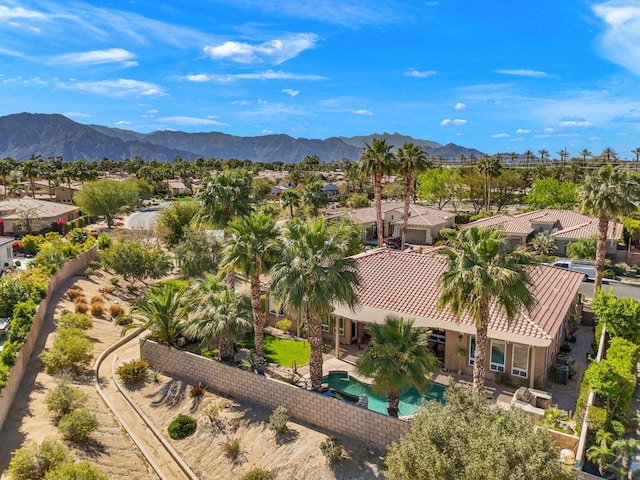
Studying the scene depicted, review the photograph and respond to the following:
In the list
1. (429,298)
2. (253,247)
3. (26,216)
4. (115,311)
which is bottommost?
(115,311)

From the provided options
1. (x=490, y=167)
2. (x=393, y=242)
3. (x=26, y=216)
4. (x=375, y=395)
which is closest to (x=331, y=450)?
(x=375, y=395)

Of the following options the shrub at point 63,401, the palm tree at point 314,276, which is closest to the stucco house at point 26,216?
the shrub at point 63,401

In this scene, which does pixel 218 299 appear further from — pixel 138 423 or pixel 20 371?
pixel 20 371

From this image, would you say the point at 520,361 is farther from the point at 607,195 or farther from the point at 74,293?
the point at 74,293

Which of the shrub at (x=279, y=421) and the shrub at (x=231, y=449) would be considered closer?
the shrub at (x=231, y=449)

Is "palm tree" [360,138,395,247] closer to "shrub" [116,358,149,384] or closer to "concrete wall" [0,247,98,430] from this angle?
"concrete wall" [0,247,98,430]

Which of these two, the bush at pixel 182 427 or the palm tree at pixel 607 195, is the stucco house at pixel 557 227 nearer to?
the palm tree at pixel 607 195

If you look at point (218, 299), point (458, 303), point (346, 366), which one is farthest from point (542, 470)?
point (218, 299)
